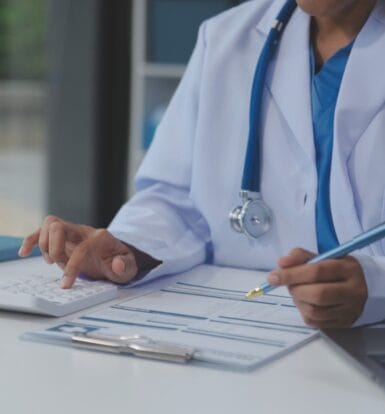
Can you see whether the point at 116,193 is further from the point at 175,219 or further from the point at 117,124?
the point at 175,219

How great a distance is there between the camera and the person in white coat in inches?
50.3

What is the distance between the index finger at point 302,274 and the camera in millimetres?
972

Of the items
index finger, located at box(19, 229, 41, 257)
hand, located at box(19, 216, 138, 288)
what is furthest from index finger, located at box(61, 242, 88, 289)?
index finger, located at box(19, 229, 41, 257)

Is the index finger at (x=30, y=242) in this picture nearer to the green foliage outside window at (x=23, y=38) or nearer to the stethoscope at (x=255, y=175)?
the stethoscope at (x=255, y=175)

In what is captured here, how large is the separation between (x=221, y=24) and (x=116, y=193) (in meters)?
2.45

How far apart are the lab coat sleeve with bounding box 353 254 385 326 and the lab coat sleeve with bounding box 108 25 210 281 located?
1.25 feet

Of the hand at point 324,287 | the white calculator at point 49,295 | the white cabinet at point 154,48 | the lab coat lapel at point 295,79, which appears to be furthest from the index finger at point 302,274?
the white cabinet at point 154,48

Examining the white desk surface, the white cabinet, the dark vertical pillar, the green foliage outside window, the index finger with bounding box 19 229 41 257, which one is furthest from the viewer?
the green foliage outside window

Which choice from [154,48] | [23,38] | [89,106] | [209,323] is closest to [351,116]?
[209,323]

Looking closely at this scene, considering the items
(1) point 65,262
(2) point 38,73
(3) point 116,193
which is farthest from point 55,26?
(1) point 65,262

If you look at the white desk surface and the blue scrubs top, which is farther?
the blue scrubs top

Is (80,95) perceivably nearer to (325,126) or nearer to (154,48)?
(154,48)

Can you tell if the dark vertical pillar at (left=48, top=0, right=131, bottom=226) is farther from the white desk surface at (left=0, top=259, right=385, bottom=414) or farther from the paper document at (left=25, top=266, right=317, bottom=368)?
the white desk surface at (left=0, top=259, right=385, bottom=414)

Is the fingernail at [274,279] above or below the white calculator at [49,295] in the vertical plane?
above
